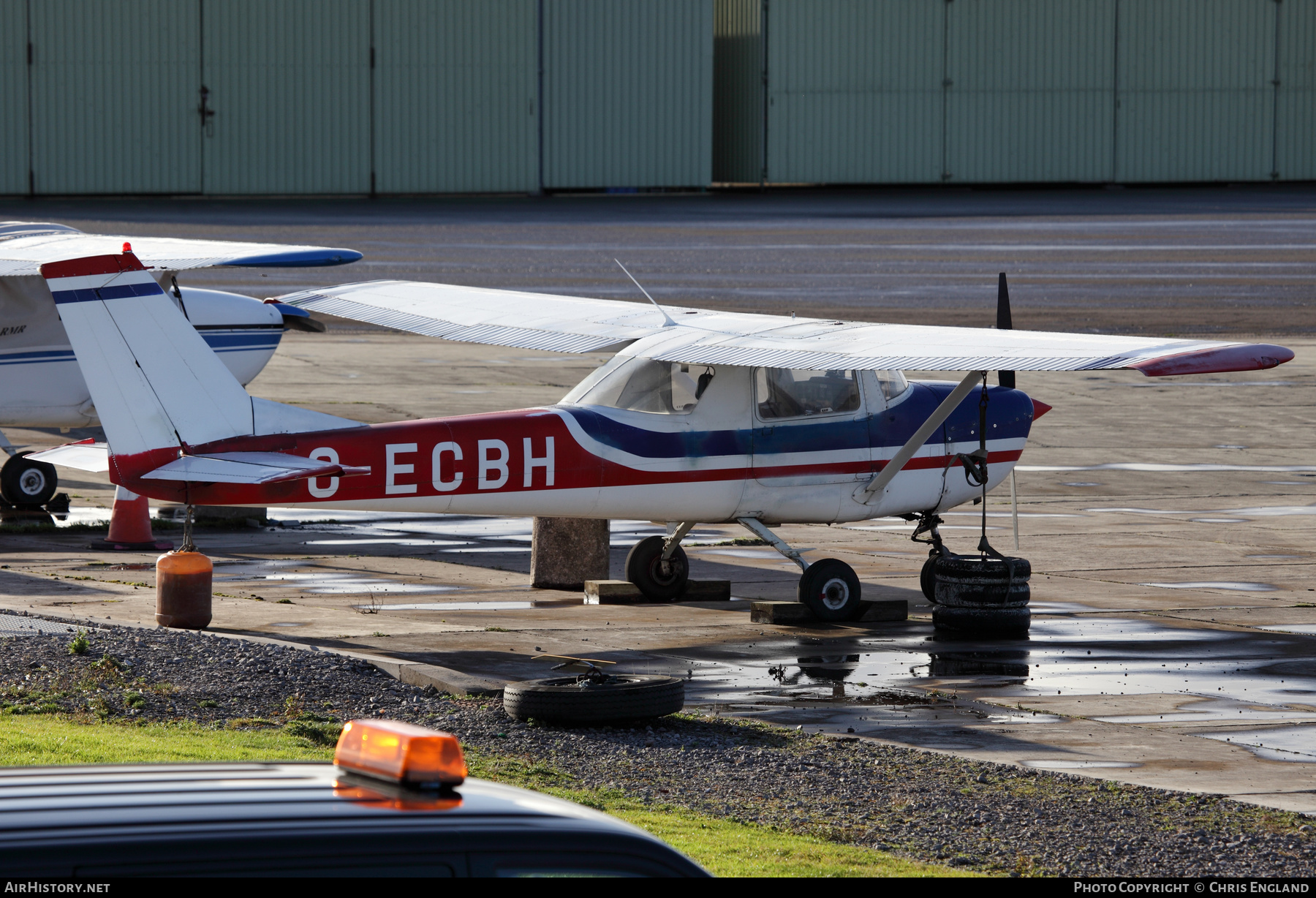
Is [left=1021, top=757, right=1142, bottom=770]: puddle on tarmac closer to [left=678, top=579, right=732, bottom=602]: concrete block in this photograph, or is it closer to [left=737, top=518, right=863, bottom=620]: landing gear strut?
[left=737, top=518, right=863, bottom=620]: landing gear strut

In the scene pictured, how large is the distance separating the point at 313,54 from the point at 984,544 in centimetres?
4230

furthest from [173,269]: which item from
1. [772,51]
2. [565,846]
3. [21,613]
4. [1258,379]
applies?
[772,51]

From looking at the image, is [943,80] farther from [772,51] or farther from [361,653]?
[361,653]

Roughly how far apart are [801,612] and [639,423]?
178 centimetres

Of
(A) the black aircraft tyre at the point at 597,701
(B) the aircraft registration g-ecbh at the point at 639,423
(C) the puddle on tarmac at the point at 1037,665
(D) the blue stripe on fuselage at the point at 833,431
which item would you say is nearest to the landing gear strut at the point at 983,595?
(C) the puddle on tarmac at the point at 1037,665

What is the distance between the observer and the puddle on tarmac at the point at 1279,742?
28.7ft

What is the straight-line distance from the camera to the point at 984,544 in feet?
41.3

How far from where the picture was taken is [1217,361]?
10.8m

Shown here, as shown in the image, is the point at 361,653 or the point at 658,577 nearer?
the point at 361,653

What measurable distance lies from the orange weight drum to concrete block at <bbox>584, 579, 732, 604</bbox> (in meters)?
3.31

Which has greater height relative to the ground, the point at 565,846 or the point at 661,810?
the point at 565,846

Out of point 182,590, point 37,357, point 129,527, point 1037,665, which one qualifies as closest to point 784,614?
point 1037,665

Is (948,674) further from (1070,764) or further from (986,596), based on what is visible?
(1070,764)

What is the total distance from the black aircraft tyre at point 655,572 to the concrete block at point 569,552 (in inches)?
21.4
